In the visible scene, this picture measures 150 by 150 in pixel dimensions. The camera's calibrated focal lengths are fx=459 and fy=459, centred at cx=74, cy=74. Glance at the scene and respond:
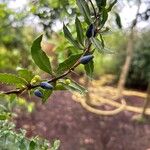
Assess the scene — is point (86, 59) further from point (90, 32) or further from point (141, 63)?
point (141, 63)

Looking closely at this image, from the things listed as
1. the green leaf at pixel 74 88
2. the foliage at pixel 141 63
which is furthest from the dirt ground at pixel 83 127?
the green leaf at pixel 74 88

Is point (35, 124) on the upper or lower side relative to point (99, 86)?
upper

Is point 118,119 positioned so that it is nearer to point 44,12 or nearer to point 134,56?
point 134,56

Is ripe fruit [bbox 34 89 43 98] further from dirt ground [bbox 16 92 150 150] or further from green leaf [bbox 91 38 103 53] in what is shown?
dirt ground [bbox 16 92 150 150]

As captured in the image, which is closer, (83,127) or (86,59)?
(86,59)

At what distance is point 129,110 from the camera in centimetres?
755

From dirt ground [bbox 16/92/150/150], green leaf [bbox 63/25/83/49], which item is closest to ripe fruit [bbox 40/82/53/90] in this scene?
green leaf [bbox 63/25/83/49]

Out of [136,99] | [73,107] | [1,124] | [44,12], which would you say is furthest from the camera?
[136,99]

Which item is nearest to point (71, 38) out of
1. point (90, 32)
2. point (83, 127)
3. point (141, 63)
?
point (90, 32)

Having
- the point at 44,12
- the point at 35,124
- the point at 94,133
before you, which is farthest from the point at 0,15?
the point at 94,133

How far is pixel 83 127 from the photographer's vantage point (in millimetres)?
6402

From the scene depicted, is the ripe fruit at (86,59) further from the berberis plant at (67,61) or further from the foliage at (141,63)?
the foliage at (141,63)

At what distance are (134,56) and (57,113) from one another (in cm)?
321

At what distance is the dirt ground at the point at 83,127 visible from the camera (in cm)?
574
